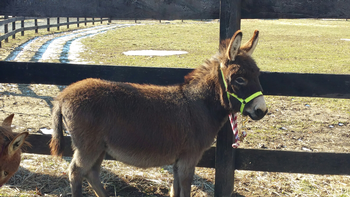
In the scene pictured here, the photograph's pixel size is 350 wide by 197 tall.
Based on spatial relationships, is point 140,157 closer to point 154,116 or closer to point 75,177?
point 154,116

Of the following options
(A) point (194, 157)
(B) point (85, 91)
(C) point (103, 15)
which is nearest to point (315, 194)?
(A) point (194, 157)

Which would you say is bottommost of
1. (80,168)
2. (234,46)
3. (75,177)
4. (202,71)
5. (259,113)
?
(75,177)

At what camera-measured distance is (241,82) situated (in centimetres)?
378

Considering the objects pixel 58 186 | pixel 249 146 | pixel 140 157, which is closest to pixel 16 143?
pixel 140 157

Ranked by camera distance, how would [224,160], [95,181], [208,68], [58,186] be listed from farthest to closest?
[58,186] → [224,160] → [208,68] → [95,181]

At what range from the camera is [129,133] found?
3.63m

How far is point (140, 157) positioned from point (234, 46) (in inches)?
67.2

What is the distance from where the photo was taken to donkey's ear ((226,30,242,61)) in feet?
11.7

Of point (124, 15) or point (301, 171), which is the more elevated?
point (124, 15)

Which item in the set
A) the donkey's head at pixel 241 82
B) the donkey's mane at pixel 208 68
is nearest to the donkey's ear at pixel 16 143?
the donkey's mane at pixel 208 68

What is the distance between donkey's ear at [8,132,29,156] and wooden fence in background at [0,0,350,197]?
1.41 metres

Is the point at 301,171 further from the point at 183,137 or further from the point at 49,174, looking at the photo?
the point at 49,174

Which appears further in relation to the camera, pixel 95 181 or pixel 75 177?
pixel 95 181

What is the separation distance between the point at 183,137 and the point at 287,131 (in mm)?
3605
